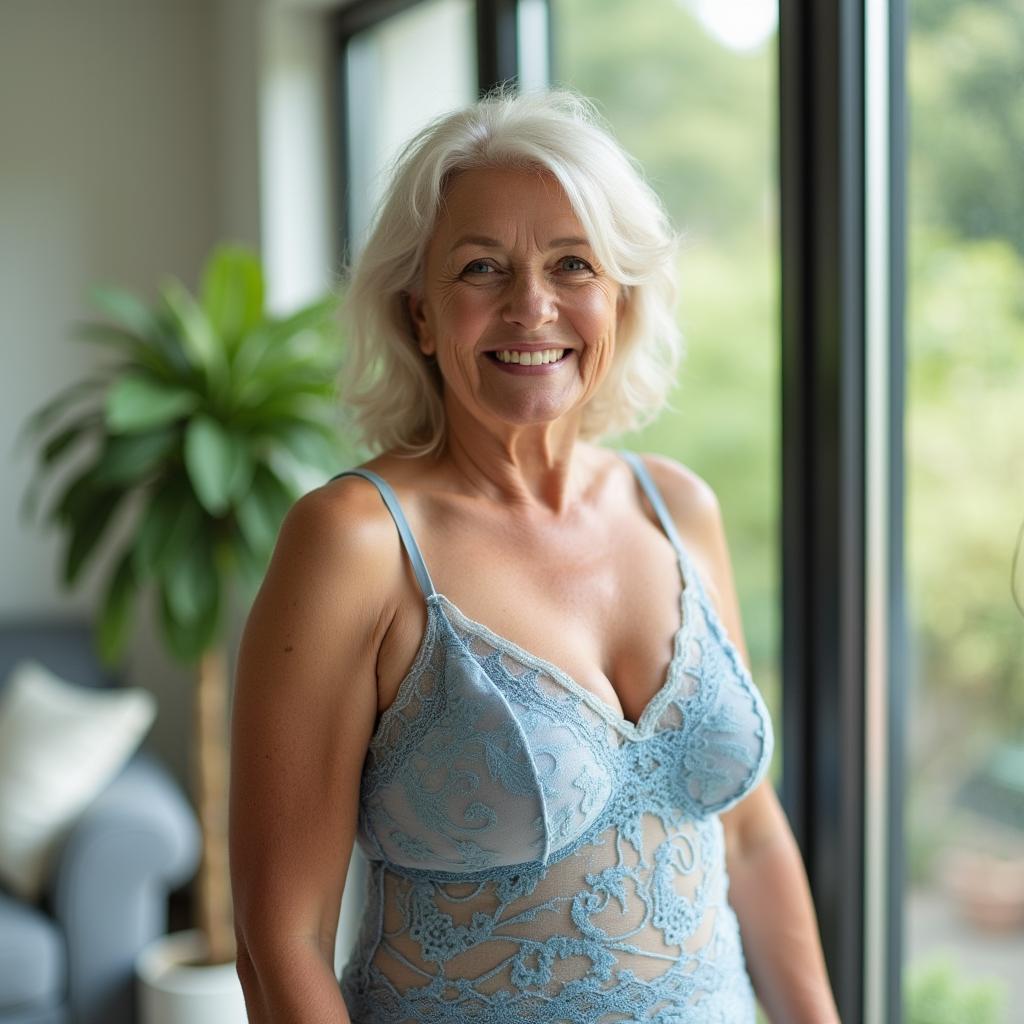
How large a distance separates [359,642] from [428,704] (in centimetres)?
9

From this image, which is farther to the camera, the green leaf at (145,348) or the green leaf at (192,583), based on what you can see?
the green leaf at (145,348)

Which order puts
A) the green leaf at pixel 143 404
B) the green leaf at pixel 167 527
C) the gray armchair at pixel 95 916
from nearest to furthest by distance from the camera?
the green leaf at pixel 143 404 → the green leaf at pixel 167 527 → the gray armchair at pixel 95 916

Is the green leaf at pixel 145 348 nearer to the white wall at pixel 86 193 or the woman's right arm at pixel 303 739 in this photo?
the white wall at pixel 86 193

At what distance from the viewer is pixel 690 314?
248cm

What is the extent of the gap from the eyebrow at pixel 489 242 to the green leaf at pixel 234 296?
1.83m

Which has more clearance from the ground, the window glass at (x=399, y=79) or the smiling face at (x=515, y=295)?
the window glass at (x=399, y=79)

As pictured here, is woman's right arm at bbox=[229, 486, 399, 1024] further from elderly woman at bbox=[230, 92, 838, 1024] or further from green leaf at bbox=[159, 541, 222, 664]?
green leaf at bbox=[159, 541, 222, 664]

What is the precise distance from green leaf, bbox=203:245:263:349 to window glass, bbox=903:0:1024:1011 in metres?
1.64

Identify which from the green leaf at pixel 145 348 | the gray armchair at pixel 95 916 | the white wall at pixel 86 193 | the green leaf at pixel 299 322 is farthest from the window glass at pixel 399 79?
the gray armchair at pixel 95 916

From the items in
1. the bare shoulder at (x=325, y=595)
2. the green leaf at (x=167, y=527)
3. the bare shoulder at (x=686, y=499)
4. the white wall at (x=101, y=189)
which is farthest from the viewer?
the white wall at (x=101, y=189)

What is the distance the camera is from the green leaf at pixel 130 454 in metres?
2.84

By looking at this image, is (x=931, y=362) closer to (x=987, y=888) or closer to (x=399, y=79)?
(x=987, y=888)

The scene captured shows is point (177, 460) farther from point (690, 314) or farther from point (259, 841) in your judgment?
point (259, 841)

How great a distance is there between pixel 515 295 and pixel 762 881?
739 mm
